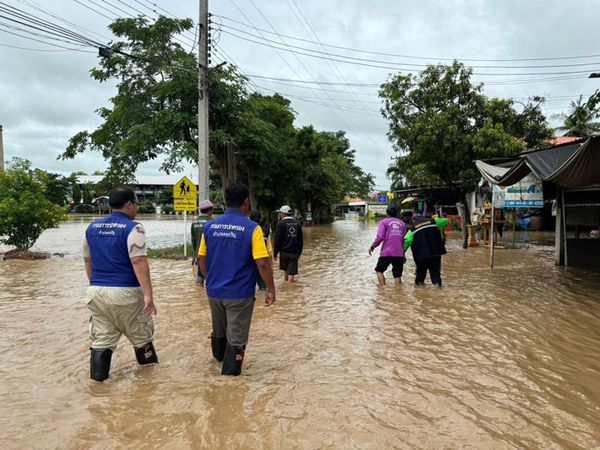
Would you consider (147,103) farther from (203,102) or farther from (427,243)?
(427,243)

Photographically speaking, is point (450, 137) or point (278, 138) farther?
point (278, 138)

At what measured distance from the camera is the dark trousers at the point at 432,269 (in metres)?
8.52

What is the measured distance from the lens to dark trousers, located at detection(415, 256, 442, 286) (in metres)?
8.52

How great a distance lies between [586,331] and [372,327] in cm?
287

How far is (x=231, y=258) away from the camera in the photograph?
3844 millimetres

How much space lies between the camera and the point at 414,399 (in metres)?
3.73

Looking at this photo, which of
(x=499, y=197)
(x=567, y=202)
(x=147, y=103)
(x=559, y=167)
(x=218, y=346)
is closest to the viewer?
(x=218, y=346)

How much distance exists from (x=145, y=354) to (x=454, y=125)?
1380 cm

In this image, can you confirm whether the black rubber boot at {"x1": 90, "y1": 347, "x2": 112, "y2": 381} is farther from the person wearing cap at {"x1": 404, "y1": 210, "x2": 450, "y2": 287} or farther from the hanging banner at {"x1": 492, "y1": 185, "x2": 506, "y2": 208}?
the hanging banner at {"x1": 492, "y1": 185, "x2": 506, "y2": 208}

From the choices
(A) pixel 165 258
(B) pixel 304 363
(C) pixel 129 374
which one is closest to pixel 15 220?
(A) pixel 165 258

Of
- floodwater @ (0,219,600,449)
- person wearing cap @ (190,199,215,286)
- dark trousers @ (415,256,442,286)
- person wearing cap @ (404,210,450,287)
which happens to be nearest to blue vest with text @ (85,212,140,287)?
floodwater @ (0,219,600,449)

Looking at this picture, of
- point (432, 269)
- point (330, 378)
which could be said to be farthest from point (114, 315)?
point (432, 269)

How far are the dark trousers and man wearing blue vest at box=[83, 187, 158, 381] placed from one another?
6.05 meters

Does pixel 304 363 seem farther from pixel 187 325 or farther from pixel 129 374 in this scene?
pixel 187 325
